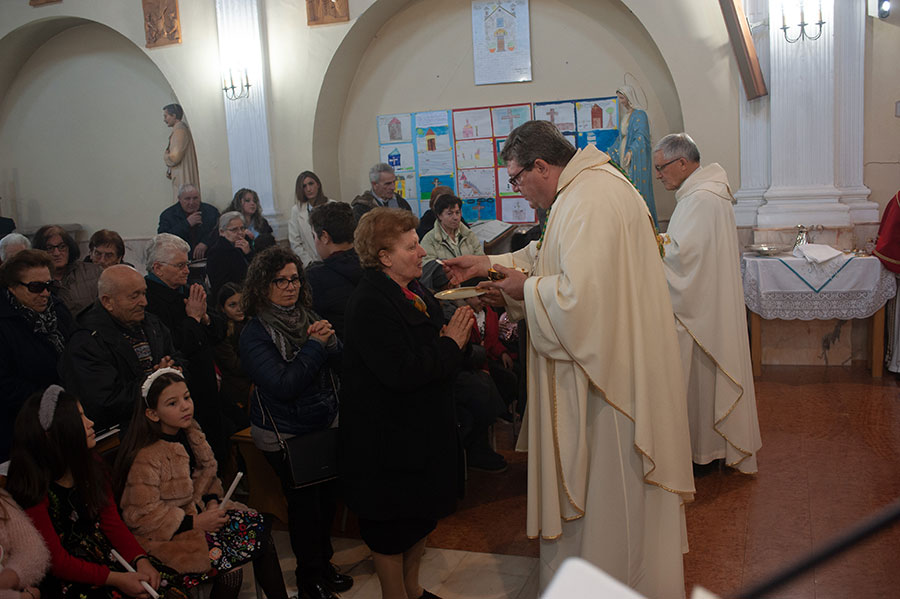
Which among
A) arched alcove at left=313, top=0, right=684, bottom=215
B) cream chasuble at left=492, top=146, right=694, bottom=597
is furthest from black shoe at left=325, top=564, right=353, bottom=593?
arched alcove at left=313, top=0, right=684, bottom=215

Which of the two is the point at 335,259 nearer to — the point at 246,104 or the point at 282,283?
the point at 282,283

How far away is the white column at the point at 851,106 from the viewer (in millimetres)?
6641

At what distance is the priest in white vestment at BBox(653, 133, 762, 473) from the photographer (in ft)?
14.3

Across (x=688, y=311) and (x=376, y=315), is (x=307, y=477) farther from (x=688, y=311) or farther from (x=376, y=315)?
(x=688, y=311)

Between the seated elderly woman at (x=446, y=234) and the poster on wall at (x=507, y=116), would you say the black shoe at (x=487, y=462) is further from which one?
the poster on wall at (x=507, y=116)

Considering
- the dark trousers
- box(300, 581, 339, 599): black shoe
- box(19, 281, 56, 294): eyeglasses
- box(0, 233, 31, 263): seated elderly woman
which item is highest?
box(0, 233, 31, 263): seated elderly woman

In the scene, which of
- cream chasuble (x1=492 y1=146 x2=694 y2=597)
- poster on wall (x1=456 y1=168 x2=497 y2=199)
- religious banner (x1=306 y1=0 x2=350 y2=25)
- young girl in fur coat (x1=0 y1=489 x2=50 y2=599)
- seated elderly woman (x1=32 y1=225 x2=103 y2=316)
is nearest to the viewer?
young girl in fur coat (x1=0 y1=489 x2=50 y2=599)

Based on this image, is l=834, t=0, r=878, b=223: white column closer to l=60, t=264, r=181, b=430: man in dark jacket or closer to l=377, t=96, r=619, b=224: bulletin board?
l=377, t=96, r=619, b=224: bulletin board

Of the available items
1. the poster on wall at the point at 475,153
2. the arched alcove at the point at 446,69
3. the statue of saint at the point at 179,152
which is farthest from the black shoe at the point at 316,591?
the statue of saint at the point at 179,152

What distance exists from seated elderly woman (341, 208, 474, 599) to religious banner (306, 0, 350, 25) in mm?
6060

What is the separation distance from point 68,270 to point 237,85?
12.8ft

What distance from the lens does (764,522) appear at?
3855 mm

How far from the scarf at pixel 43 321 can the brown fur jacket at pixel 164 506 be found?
42.5 inches

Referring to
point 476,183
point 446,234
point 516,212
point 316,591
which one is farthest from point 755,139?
point 316,591
